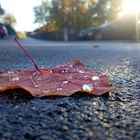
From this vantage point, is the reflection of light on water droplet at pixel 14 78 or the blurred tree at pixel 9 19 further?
the blurred tree at pixel 9 19

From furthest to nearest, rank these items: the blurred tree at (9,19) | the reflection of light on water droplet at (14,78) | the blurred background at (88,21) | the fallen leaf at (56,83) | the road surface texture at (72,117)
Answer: the blurred tree at (9,19), the blurred background at (88,21), the reflection of light on water droplet at (14,78), the fallen leaf at (56,83), the road surface texture at (72,117)

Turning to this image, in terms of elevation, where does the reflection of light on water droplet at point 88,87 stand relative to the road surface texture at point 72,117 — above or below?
above

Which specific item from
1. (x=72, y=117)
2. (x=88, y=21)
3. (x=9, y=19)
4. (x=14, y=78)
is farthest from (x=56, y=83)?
(x=9, y=19)

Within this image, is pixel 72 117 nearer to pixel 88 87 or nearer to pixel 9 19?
pixel 88 87

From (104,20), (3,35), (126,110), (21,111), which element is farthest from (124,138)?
(104,20)

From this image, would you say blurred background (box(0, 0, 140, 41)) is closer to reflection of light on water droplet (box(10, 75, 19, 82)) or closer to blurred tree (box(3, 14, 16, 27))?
reflection of light on water droplet (box(10, 75, 19, 82))

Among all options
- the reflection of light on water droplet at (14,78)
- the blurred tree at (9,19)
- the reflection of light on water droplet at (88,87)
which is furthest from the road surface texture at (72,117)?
the blurred tree at (9,19)

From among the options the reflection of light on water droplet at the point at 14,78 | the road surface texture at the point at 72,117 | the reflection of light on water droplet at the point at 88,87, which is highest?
the reflection of light on water droplet at the point at 14,78

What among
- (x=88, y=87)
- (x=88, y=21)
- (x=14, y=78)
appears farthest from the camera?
(x=88, y=21)

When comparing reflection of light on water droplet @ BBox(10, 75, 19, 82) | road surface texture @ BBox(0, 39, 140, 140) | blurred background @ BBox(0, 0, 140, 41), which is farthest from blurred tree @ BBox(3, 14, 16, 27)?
road surface texture @ BBox(0, 39, 140, 140)

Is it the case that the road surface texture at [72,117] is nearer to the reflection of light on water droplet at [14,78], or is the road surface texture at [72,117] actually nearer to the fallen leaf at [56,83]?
the fallen leaf at [56,83]

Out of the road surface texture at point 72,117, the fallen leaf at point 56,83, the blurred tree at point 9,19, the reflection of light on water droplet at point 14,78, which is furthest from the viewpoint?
the blurred tree at point 9,19
